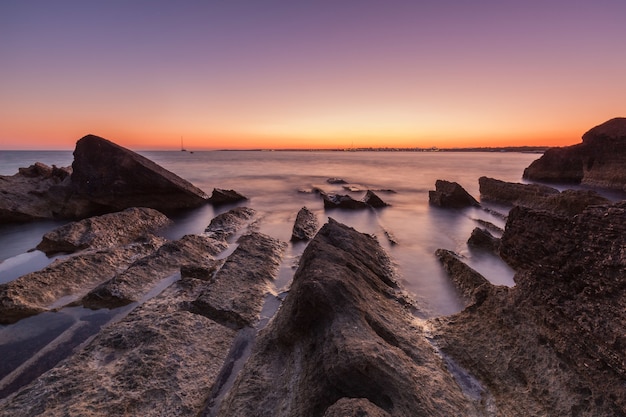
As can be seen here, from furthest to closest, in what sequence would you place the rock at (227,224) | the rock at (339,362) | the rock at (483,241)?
A: the rock at (227,224), the rock at (483,241), the rock at (339,362)

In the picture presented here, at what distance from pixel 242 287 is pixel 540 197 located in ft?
55.2

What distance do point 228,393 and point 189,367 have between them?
2.51 feet

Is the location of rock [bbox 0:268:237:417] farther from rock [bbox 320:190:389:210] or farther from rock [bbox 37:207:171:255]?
rock [bbox 320:190:389:210]

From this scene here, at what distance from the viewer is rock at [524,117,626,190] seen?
33.6 metres

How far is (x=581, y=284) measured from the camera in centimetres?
423

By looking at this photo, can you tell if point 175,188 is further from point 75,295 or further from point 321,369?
point 321,369

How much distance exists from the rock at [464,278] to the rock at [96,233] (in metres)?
10.2

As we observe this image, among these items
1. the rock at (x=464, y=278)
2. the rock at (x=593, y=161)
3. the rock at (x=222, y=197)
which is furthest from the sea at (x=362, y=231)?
the rock at (x=593, y=161)

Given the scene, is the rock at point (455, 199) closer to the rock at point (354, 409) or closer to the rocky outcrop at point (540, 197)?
the rocky outcrop at point (540, 197)

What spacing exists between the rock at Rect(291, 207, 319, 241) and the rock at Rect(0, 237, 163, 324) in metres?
5.64

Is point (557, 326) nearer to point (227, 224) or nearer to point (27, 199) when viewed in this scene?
point (227, 224)

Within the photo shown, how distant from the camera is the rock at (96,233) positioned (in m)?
9.47

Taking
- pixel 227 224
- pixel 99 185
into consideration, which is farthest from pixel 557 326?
pixel 99 185

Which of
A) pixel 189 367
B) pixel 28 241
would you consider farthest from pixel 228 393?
pixel 28 241
